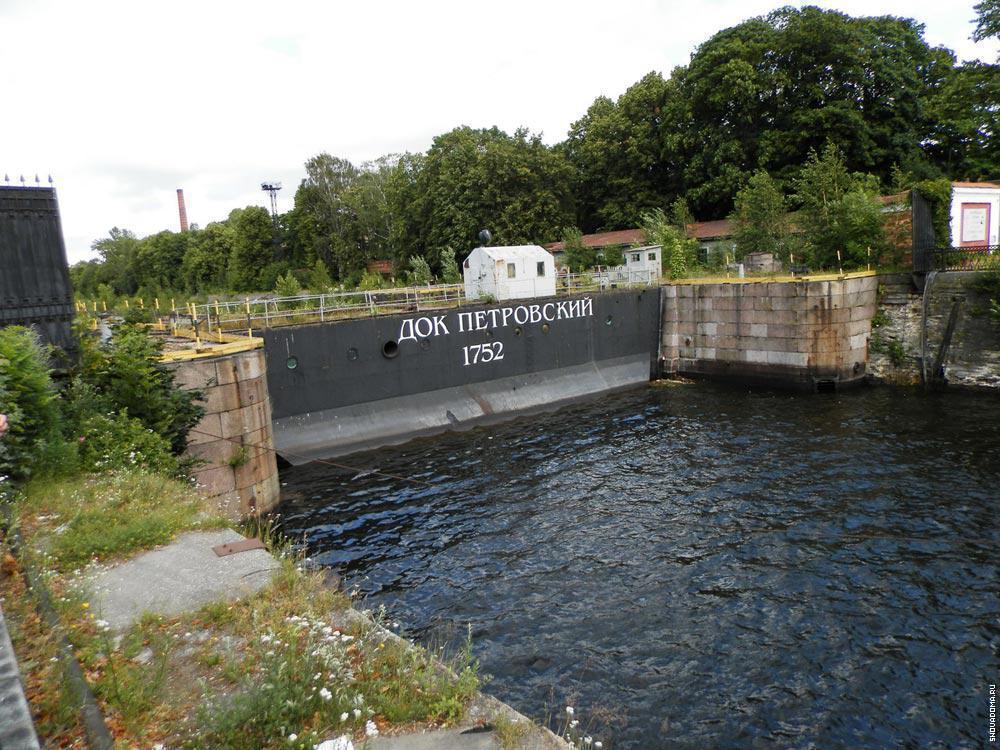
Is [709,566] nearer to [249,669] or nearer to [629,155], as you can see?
[249,669]

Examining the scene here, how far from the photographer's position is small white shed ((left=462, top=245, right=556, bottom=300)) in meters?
27.3

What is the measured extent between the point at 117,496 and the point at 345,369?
523 inches

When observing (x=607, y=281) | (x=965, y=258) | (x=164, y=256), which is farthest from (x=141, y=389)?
(x=164, y=256)

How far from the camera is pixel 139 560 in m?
7.33

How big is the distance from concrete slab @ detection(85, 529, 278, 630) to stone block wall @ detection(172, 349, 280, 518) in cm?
699

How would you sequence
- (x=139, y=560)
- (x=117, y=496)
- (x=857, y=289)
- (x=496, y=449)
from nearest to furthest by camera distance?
(x=139, y=560) → (x=117, y=496) → (x=496, y=449) → (x=857, y=289)

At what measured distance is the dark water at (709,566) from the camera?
8.60 metres

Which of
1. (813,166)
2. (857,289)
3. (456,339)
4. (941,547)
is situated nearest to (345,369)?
(456,339)

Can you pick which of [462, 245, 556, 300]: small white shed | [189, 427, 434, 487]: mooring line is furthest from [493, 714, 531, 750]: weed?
[462, 245, 556, 300]: small white shed

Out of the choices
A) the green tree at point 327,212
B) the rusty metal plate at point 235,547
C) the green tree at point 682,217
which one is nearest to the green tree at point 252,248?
the green tree at point 327,212

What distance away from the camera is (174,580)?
22.6 ft

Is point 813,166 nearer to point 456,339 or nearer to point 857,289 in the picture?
point 857,289

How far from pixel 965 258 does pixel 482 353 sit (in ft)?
61.6

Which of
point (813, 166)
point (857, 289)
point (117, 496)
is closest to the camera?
point (117, 496)
